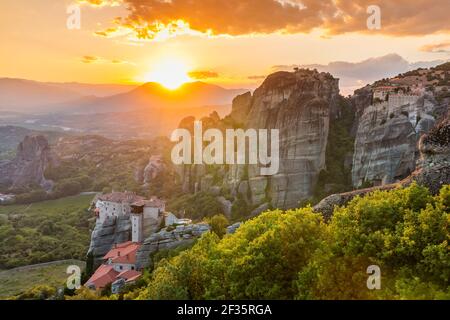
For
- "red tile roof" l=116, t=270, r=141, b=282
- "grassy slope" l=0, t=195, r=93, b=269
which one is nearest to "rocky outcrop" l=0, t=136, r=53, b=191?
"grassy slope" l=0, t=195, r=93, b=269

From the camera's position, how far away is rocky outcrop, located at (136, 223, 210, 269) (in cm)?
4784

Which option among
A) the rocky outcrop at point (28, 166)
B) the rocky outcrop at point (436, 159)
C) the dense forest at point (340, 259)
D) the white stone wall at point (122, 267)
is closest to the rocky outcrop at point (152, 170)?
the rocky outcrop at point (28, 166)

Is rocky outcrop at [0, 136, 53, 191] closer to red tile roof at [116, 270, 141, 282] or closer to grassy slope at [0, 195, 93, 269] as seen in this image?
grassy slope at [0, 195, 93, 269]

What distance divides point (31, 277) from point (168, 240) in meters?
30.5

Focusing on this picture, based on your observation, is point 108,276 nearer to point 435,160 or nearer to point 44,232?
Answer: point 435,160

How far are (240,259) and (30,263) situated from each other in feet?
219

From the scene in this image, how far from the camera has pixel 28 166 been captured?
168 m

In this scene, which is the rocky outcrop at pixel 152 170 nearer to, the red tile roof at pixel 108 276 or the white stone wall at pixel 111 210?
the white stone wall at pixel 111 210

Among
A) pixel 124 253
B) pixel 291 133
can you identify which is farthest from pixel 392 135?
pixel 124 253

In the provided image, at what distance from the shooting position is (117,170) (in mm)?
153625

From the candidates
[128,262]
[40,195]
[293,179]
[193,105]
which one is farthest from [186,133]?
[193,105]

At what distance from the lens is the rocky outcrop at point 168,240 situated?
47844 millimetres

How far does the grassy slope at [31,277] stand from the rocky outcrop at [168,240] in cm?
1673
